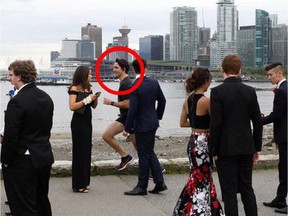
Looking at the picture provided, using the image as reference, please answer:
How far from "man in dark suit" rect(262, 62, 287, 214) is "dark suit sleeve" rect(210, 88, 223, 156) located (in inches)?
48.7

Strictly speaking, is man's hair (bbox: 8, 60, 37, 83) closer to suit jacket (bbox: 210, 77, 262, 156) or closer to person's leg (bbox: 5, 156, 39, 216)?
person's leg (bbox: 5, 156, 39, 216)

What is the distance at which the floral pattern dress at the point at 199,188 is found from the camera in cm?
598

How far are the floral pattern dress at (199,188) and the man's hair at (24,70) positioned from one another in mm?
2083

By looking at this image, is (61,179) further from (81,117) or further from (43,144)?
(43,144)

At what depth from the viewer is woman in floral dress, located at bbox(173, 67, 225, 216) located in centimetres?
596

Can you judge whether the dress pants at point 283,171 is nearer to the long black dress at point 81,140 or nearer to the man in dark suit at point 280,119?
the man in dark suit at point 280,119

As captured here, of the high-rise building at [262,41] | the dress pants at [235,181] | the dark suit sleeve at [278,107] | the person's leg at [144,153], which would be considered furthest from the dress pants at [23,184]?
the high-rise building at [262,41]

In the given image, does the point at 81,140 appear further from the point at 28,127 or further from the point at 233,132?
the point at 233,132

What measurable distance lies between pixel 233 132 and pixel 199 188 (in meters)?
0.92

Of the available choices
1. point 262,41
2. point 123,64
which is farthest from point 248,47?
point 123,64

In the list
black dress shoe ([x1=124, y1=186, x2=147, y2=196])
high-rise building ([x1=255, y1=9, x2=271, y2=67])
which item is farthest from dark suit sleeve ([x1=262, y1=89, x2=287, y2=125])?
high-rise building ([x1=255, y1=9, x2=271, y2=67])

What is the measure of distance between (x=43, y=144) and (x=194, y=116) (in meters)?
1.86

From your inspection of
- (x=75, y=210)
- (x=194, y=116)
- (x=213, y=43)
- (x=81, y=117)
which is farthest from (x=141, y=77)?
(x=213, y=43)

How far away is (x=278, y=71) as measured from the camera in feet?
21.9
